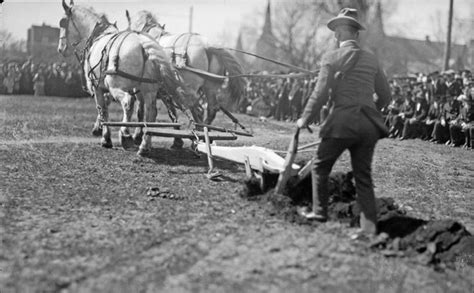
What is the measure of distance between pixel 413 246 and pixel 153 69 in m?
5.60

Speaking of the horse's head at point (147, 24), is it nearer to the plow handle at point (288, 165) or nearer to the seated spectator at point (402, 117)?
the plow handle at point (288, 165)

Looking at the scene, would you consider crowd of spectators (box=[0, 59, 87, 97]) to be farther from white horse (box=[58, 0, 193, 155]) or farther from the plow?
the plow

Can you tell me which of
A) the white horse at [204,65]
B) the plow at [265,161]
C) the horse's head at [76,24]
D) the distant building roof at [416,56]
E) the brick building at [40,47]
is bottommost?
the plow at [265,161]

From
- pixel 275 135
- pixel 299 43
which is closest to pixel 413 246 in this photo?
pixel 275 135

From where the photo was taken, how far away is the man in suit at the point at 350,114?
443cm

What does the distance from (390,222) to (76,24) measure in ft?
26.2

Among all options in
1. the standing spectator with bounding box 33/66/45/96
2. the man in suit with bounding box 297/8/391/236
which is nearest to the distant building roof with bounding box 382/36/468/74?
the standing spectator with bounding box 33/66/45/96

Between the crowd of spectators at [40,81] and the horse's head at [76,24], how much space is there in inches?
699

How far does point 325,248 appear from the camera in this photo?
13.4 ft

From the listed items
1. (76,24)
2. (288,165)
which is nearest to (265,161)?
(288,165)

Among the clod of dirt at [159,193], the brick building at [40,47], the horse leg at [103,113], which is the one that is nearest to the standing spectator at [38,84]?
the brick building at [40,47]

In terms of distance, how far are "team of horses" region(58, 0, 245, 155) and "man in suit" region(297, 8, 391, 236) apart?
3.79 m

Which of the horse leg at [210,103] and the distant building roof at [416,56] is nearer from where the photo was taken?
the horse leg at [210,103]

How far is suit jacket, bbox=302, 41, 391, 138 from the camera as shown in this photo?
4434mm
